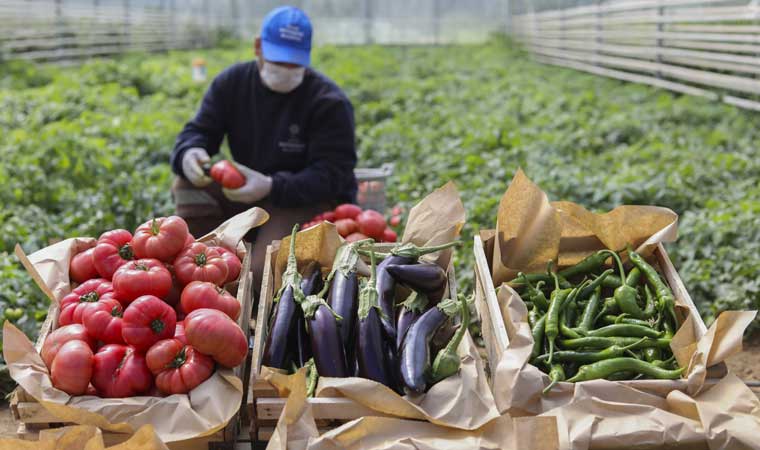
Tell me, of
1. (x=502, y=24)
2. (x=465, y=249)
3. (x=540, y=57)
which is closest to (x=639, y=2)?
(x=540, y=57)

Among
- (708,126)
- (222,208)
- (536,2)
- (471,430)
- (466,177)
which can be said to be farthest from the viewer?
(536,2)

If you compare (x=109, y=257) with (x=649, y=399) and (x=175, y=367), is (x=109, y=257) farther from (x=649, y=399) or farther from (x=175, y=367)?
(x=649, y=399)

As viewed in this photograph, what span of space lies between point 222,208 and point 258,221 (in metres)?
1.88

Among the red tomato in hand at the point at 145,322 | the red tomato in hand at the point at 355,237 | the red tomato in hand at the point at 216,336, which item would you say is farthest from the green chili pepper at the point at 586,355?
the red tomato in hand at the point at 355,237

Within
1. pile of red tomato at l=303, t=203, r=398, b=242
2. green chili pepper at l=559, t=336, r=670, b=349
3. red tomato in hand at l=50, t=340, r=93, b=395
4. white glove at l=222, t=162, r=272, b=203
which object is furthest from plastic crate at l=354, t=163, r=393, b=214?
red tomato in hand at l=50, t=340, r=93, b=395

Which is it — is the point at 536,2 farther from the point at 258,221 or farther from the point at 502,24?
the point at 258,221

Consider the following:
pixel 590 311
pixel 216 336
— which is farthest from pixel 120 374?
pixel 590 311

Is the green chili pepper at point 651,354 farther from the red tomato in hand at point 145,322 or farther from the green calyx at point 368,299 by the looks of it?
the red tomato in hand at point 145,322

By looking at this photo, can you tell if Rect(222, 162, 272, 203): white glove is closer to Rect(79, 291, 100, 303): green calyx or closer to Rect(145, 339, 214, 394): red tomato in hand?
Rect(79, 291, 100, 303): green calyx

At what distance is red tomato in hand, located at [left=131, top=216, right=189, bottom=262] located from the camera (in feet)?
11.6

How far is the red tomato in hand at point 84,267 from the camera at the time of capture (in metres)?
3.73

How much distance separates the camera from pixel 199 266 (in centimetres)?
354

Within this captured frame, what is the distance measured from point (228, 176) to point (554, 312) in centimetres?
265

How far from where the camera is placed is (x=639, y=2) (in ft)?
62.1
